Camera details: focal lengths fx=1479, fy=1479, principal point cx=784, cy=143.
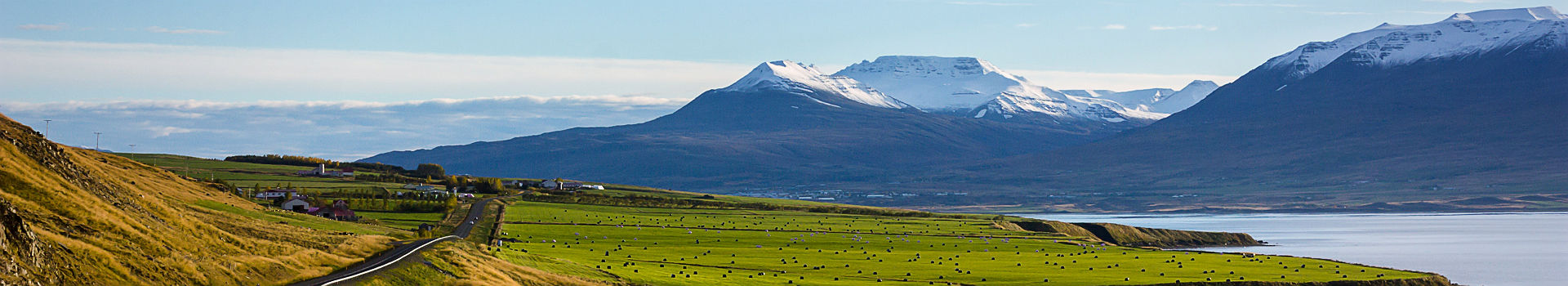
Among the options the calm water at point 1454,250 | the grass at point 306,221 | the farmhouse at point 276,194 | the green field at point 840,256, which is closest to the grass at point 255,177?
the farmhouse at point 276,194

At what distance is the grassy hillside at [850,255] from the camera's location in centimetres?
8538

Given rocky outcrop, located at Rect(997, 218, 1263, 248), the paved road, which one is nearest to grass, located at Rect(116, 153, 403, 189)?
rocky outcrop, located at Rect(997, 218, 1263, 248)

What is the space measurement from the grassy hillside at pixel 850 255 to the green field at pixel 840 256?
13 cm

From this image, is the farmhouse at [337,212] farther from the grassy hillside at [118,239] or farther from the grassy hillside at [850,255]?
the grassy hillside at [118,239]

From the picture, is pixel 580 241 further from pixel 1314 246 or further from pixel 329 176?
pixel 329 176

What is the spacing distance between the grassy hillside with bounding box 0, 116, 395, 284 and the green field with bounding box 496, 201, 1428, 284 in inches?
574

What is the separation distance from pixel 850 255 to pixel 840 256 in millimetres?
1683

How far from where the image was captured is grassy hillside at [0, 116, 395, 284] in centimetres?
3966

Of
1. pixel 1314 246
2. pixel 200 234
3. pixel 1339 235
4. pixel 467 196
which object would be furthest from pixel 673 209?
pixel 200 234

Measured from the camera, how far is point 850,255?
106 metres

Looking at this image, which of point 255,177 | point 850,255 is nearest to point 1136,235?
point 850,255

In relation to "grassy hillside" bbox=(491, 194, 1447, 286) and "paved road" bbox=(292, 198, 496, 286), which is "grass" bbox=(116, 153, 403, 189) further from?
"paved road" bbox=(292, 198, 496, 286)

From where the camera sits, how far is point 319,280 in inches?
Answer: 2078

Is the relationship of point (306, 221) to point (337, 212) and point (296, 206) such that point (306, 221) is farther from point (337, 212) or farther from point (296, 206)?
point (296, 206)
